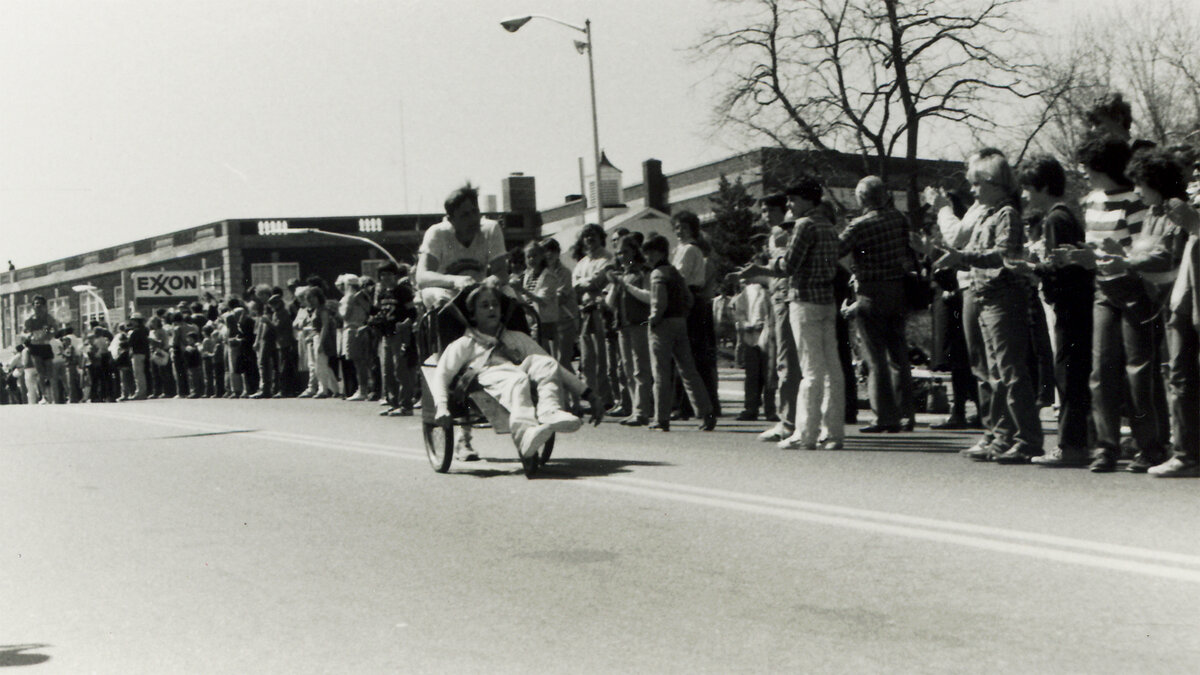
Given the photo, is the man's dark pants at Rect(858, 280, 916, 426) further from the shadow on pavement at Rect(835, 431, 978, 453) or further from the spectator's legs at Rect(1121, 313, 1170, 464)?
the spectator's legs at Rect(1121, 313, 1170, 464)

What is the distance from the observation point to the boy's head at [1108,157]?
→ 8.93 m

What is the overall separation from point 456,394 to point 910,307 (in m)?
4.37

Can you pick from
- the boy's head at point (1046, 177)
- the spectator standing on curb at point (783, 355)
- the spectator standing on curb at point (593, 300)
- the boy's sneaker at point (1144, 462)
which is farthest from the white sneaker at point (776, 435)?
the spectator standing on curb at point (593, 300)

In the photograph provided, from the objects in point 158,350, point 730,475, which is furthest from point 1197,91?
point 730,475

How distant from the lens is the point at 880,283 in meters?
12.0

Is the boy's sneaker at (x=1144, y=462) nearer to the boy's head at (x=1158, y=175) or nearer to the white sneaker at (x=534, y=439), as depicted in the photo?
the boy's head at (x=1158, y=175)

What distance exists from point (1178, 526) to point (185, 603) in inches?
171

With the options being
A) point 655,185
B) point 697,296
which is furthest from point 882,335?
point 655,185

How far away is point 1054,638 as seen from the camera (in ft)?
15.6

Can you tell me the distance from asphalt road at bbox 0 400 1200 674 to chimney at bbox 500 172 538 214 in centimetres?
7579

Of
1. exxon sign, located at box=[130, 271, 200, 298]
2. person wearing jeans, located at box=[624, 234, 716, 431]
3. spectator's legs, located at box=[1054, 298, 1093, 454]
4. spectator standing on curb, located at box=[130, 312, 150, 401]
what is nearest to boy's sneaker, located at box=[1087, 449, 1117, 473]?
spectator's legs, located at box=[1054, 298, 1093, 454]

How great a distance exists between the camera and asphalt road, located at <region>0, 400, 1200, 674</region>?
4.82 m

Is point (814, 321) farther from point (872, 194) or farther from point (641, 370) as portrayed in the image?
point (641, 370)

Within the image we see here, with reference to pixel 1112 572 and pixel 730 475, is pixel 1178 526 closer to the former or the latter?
pixel 1112 572
